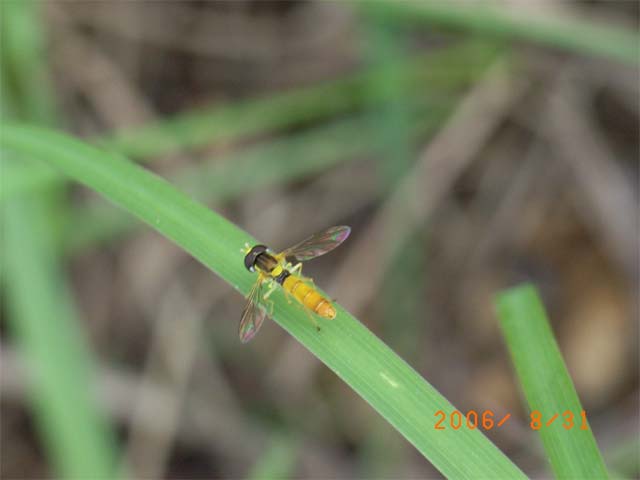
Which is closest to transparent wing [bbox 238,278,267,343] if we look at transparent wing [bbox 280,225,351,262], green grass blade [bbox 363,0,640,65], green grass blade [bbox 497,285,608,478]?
transparent wing [bbox 280,225,351,262]

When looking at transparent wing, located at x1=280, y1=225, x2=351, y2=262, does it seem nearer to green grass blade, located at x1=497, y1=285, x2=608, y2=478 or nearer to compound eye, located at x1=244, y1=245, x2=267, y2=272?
compound eye, located at x1=244, y1=245, x2=267, y2=272

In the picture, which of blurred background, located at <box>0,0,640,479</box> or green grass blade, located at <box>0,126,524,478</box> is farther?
blurred background, located at <box>0,0,640,479</box>

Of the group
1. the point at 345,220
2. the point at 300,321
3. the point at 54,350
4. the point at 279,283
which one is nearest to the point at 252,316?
the point at 279,283

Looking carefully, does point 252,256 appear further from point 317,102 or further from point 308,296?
point 317,102

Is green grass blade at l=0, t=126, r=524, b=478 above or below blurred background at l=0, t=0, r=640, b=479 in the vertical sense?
below

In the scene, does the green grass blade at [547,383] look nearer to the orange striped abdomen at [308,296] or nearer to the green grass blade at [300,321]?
the green grass blade at [300,321]

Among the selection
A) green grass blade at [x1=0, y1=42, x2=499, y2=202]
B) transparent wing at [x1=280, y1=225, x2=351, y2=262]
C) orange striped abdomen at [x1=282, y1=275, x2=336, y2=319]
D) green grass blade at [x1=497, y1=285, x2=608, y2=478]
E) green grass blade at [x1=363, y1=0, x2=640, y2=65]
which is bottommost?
green grass blade at [x1=497, y1=285, x2=608, y2=478]

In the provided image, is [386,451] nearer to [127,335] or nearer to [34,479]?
[127,335]
